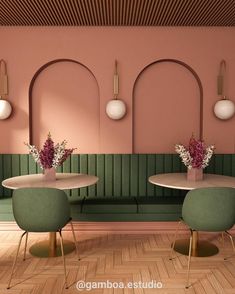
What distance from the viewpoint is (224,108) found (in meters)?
4.58

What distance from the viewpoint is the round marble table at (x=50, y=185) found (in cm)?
343

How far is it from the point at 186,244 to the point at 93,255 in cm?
107

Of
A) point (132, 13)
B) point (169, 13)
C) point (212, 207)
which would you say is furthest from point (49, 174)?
point (169, 13)

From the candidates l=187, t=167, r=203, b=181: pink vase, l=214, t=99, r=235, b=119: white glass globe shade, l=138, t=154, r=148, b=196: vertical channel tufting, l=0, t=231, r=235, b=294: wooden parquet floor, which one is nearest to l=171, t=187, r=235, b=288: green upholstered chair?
l=0, t=231, r=235, b=294: wooden parquet floor

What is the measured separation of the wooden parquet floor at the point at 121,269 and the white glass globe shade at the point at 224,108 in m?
1.67

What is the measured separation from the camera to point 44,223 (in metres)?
2.99

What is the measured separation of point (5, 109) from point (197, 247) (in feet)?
9.79

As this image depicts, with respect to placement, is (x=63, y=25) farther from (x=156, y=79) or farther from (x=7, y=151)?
(x=7, y=151)

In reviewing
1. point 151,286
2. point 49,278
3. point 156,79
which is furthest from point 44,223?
point 156,79

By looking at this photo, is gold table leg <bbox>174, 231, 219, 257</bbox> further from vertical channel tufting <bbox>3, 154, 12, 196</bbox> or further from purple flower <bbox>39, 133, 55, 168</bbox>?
vertical channel tufting <bbox>3, 154, 12, 196</bbox>

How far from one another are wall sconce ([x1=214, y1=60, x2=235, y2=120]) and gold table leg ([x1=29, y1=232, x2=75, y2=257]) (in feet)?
8.46

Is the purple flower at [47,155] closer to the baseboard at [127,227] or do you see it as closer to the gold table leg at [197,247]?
the baseboard at [127,227]

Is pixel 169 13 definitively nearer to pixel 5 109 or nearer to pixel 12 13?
pixel 12 13

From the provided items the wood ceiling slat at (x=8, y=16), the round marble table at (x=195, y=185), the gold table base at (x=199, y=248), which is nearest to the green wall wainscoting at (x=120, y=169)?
the round marble table at (x=195, y=185)
